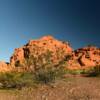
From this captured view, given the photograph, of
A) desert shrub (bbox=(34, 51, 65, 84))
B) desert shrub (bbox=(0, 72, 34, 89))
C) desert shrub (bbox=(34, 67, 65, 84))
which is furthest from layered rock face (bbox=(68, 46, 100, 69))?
desert shrub (bbox=(0, 72, 34, 89))

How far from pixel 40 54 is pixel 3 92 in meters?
6.17

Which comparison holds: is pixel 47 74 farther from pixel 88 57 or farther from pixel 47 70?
pixel 88 57

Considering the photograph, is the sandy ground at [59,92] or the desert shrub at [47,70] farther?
the desert shrub at [47,70]

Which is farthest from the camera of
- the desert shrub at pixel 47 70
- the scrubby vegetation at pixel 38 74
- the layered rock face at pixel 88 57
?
the layered rock face at pixel 88 57

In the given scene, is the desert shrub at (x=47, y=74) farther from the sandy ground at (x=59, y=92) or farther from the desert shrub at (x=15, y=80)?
the sandy ground at (x=59, y=92)

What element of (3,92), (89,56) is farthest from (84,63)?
(3,92)

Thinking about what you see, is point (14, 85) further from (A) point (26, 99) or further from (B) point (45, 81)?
(A) point (26, 99)

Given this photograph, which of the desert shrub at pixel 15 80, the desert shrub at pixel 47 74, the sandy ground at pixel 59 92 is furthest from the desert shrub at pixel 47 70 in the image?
the sandy ground at pixel 59 92

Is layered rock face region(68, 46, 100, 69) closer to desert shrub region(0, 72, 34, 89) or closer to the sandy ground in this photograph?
desert shrub region(0, 72, 34, 89)

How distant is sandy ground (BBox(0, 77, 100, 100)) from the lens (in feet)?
A: 62.0

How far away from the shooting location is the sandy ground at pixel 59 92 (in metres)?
18.9

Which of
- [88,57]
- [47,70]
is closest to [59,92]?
[47,70]

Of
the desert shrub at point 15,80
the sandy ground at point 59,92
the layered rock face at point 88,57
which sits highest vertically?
the layered rock face at point 88,57

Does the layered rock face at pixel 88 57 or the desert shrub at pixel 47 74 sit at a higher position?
the layered rock face at pixel 88 57
